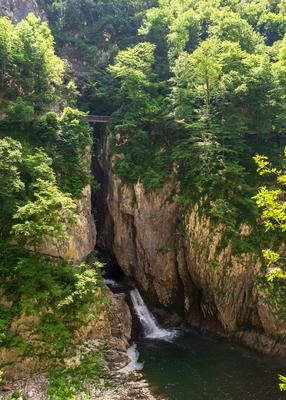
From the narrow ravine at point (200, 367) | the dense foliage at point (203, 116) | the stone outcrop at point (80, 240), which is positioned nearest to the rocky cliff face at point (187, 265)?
the dense foliage at point (203, 116)

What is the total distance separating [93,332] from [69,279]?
10.9 feet

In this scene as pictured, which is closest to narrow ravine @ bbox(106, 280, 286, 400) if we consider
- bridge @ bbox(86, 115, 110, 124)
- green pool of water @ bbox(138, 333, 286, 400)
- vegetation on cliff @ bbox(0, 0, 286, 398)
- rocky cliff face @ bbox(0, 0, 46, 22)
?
green pool of water @ bbox(138, 333, 286, 400)

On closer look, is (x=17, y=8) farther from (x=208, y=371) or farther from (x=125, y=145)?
(x=208, y=371)

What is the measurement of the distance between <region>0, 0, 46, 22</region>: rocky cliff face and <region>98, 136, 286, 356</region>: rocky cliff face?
1921 centimetres

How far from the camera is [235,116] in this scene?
26.9 metres

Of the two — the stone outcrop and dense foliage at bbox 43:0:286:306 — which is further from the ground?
dense foliage at bbox 43:0:286:306

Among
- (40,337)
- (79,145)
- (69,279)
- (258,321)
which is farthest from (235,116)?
(40,337)

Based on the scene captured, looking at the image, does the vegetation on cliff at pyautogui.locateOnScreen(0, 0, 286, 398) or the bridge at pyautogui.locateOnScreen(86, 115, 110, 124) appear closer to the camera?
the vegetation on cliff at pyautogui.locateOnScreen(0, 0, 286, 398)

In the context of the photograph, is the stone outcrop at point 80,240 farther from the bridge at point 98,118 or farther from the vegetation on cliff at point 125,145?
the bridge at point 98,118

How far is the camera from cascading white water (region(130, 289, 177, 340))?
2384 centimetres

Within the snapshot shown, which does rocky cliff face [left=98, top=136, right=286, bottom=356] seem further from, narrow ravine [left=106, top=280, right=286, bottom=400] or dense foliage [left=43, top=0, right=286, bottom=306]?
narrow ravine [left=106, top=280, right=286, bottom=400]

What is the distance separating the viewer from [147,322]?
24891mm

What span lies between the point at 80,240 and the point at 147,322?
7.80 metres

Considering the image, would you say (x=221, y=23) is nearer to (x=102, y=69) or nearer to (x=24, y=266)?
(x=102, y=69)
